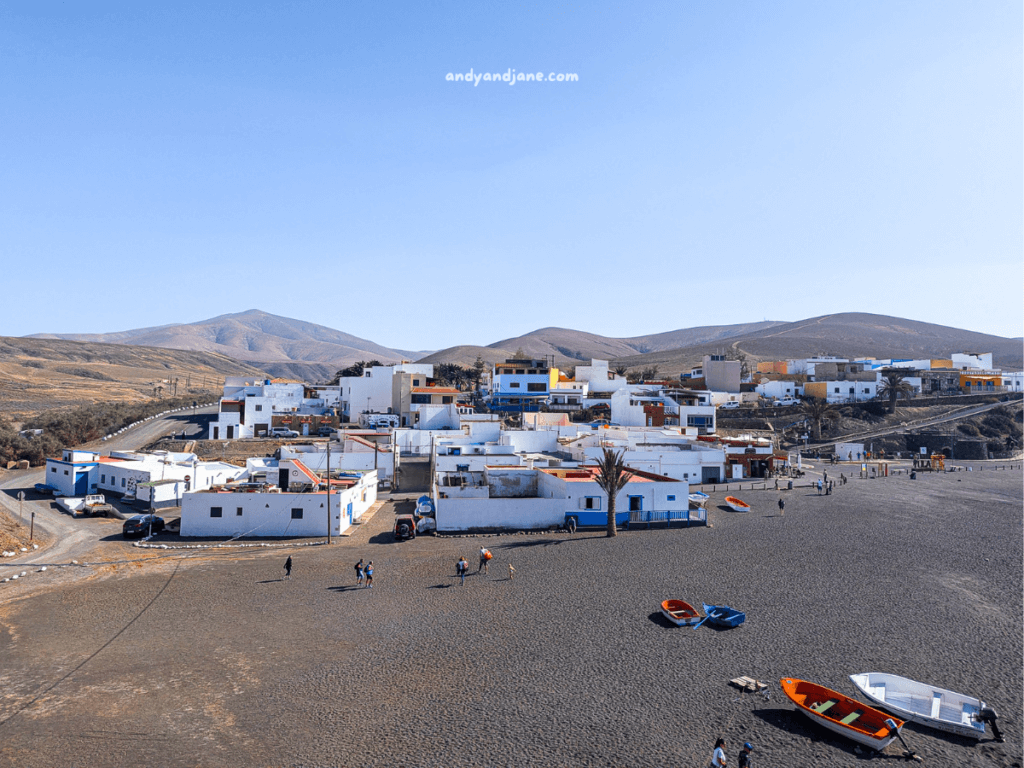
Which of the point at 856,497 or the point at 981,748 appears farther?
the point at 856,497

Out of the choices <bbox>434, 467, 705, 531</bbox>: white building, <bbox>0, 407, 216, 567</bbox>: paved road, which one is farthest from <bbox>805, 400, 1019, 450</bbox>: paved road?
<bbox>0, 407, 216, 567</bbox>: paved road

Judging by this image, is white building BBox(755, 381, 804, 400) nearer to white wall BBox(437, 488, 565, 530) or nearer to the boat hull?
white wall BBox(437, 488, 565, 530)

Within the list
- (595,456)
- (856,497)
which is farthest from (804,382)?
(595,456)

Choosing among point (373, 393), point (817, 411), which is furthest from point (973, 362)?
point (373, 393)

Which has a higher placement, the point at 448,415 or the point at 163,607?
the point at 448,415

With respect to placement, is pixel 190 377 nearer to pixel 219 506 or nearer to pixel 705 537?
pixel 219 506

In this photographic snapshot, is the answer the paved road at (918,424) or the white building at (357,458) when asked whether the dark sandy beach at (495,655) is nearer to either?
the white building at (357,458)
